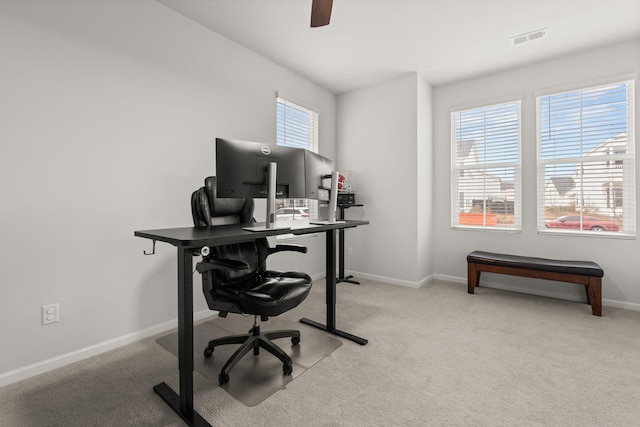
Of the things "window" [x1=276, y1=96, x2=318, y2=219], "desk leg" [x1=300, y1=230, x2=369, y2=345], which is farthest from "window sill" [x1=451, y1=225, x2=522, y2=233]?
"desk leg" [x1=300, y1=230, x2=369, y2=345]

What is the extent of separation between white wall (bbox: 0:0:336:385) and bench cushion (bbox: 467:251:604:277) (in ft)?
10.5

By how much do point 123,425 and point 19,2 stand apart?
2.56 meters

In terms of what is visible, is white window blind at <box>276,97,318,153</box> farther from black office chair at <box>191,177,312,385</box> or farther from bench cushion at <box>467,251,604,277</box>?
bench cushion at <box>467,251,604,277</box>

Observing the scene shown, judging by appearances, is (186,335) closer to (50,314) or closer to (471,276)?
(50,314)

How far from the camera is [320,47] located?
10.8 feet

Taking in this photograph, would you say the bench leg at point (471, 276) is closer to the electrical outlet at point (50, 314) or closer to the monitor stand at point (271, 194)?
the monitor stand at point (271, 194)

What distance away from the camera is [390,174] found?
414 centimetres

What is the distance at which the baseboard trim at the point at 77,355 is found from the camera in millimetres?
1865

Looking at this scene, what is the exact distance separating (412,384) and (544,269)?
2.28 metres

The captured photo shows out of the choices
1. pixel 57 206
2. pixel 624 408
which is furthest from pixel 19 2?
pixel 624 408

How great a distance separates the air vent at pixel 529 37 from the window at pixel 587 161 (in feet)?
2.75

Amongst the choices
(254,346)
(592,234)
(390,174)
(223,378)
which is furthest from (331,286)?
(592,234)

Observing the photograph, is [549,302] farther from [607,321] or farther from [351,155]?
[351,155]

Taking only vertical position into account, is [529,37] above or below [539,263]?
above
